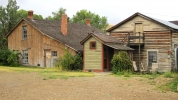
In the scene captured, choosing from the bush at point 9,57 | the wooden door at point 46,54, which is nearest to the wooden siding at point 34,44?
the wooden door at point 46,54

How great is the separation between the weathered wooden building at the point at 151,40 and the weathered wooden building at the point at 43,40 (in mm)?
5613

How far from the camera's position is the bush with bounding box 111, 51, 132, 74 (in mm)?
26734

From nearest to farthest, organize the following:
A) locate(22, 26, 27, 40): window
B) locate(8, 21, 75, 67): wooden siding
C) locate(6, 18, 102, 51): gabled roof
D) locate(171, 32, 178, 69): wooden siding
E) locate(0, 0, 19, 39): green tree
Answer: locate(171, 32, 178, 69): wooden siding
locate(6, 18, 102, 51): gabled roof
locate(8, 21, 75, 67): wooden siding
locate(22, 26, 27, 40): window
locate(0, 0, 19, 39): green tree

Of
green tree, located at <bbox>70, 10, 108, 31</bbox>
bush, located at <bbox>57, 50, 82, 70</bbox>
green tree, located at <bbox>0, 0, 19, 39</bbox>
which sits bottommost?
bush, located at <bbox>57, 50, 82, 70</bbox>

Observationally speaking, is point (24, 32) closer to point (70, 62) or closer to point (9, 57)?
point (9, 57)

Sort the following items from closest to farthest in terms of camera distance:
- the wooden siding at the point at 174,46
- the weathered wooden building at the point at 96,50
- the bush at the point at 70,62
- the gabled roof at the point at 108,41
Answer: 1. the gabled roof at the point at 108,41
2. the weathered wooden building at the point at 96,50
3. the bush at the point at 70,62
4. the wooden siding at the point at 174,46

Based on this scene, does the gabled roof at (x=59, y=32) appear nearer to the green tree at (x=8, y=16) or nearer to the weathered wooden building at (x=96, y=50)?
the weathered wooden building at (x=96, y=50)

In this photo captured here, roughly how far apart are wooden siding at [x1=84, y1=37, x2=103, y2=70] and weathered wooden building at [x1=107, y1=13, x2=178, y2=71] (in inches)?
148

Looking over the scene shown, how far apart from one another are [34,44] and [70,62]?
8893mm

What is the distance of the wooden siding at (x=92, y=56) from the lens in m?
29.1

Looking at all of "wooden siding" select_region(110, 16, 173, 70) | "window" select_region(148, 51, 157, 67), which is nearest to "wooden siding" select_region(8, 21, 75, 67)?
"wooden siding" select_region(110, 16, 173, 70)

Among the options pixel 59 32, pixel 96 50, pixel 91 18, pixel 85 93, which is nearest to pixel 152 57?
pixel 96 50

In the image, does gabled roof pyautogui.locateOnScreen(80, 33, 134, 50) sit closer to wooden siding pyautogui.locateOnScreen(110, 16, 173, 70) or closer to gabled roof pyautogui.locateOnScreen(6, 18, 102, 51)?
wooden siding pyautogui.locateOnScreen(110, 16, 173, 70)

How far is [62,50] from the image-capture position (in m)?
34.0
